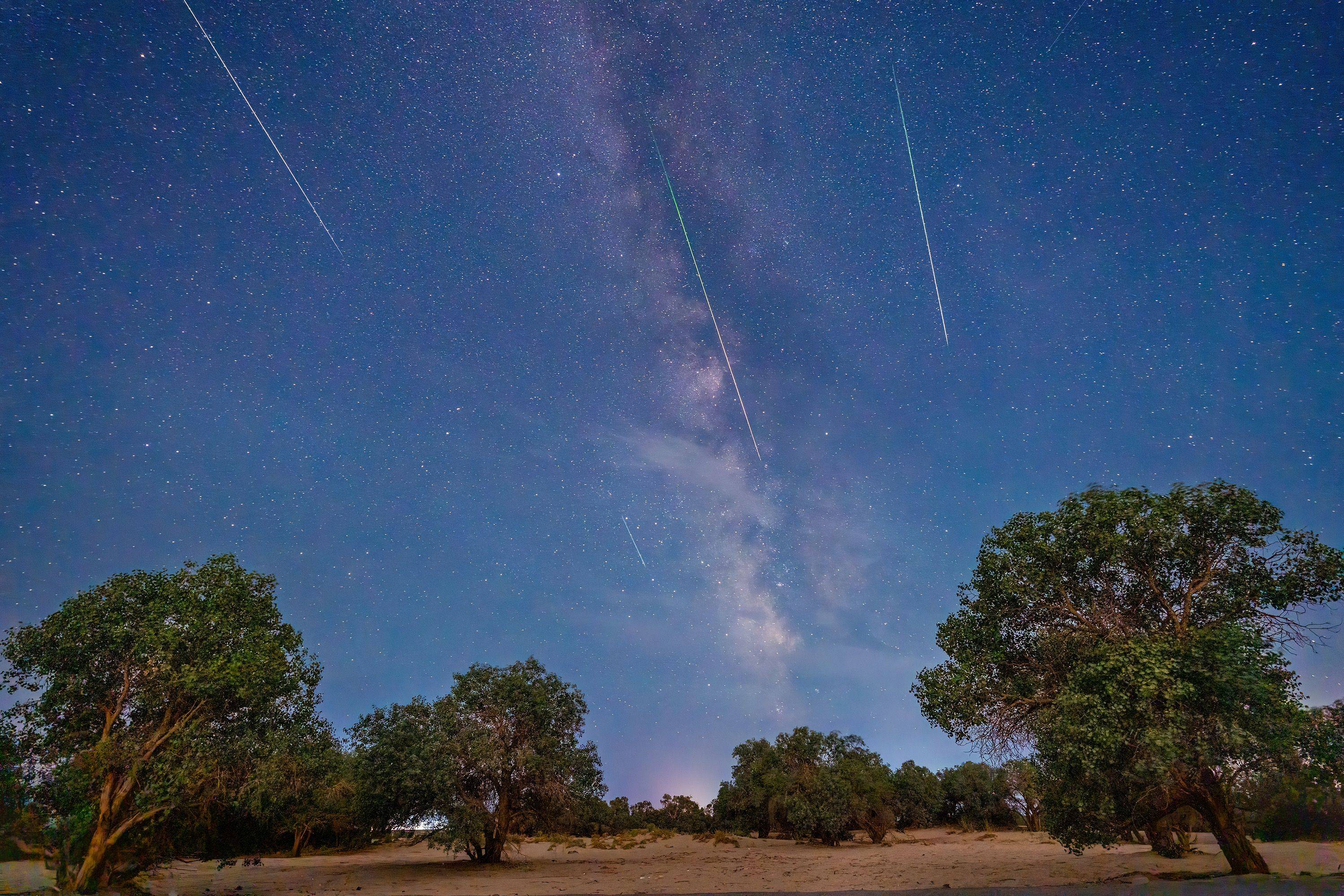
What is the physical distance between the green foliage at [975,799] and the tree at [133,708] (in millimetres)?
75842

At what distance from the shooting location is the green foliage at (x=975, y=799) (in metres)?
70.6

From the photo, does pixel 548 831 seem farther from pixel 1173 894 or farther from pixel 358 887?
pixel 1173 894

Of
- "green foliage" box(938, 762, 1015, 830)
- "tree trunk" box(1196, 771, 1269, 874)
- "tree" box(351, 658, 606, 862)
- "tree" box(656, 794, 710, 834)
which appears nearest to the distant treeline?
"tree trunk" box(1196, 771, 1269, 874)

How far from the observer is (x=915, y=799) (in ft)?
224

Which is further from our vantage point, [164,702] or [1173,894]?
[164,702]

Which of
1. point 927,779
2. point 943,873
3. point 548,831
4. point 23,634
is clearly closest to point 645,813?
point 927,779

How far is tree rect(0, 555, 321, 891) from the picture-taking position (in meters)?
18.3

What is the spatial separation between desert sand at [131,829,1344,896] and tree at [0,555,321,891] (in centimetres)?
416

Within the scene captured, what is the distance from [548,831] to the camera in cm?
3616

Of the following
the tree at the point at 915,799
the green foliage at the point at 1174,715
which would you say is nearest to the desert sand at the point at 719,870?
the green foliage at the point at 1174,715

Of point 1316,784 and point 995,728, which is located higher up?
point 995,728

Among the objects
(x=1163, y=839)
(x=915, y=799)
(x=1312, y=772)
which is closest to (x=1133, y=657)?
(x=1312, y=772)

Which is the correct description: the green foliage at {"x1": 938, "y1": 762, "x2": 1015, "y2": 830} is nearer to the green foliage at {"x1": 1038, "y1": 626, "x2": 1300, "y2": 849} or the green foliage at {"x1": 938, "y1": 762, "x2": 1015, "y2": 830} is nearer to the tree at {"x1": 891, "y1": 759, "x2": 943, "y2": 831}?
the tree at {"x1": 891, "y1": 759, "x2": 943, "y2": 831}

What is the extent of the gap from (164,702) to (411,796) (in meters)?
15.0
